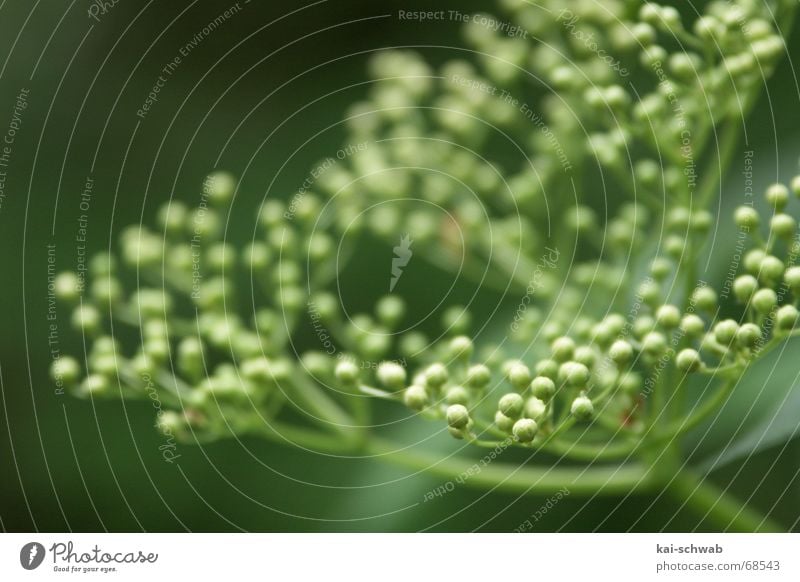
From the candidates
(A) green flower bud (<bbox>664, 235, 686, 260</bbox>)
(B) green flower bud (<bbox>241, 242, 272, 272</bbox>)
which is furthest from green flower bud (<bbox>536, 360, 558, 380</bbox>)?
(B) green flower bud (<bbox>241, 242, 272, 272</bbox>)

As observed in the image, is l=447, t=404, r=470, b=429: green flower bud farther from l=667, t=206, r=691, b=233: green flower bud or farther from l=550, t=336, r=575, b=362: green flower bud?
l=667, t=206, r=691, b=233: green flower bud

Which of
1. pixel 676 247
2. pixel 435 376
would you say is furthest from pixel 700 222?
pixel 435 376

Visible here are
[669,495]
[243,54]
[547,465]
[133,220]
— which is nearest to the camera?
[669,495]

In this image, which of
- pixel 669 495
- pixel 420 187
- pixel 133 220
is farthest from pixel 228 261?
pixel 669 495

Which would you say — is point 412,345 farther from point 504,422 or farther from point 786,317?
point 786,317

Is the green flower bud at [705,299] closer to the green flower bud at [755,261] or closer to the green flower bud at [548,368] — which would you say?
the green flower bud at [755,261]

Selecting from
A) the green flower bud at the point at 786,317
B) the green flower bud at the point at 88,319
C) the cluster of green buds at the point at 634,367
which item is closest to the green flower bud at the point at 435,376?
the cluster of green buds at the point at 634,367

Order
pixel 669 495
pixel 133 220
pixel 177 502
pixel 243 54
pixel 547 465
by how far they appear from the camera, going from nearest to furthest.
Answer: pixel 669 495
pixel 547 465
pixel 177 502
pixel 133 220
pixel 243 54

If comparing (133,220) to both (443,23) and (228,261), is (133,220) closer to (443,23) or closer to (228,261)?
(228,261)
